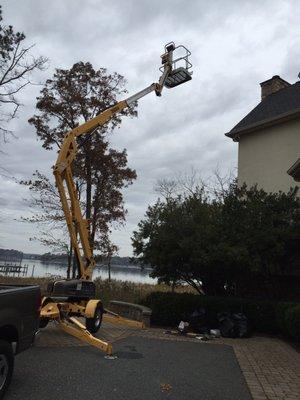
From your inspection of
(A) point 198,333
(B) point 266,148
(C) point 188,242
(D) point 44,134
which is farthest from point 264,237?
(D) point 44,134

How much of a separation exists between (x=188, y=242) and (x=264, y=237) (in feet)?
7.45

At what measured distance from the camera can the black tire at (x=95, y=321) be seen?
11195mm

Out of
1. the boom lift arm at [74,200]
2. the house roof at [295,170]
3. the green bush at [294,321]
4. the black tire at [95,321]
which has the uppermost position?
the house roof at [295,170]

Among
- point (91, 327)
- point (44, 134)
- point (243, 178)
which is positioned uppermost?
point (44, 134)

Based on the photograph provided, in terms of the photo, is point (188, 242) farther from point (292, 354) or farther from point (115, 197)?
point (115, 197)

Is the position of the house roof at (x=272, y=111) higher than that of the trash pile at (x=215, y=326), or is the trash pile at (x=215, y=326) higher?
the house roof at (x=272, y=111)

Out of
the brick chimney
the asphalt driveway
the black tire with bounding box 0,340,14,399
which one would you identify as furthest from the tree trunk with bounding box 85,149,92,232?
the black tire with bounding box 0,340,14,399

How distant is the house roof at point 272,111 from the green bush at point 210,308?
27.1 feet

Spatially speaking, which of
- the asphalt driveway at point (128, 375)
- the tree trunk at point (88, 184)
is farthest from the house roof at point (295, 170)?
the tree trunk at point (88, 184)

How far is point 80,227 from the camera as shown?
1230 centimetres

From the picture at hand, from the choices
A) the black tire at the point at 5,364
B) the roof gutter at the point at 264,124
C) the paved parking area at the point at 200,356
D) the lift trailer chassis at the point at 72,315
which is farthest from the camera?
the roof gutter at the point at 264,124

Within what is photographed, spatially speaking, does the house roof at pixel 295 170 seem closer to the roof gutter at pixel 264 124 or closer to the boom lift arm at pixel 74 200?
the roof gutter at pixel 264 124

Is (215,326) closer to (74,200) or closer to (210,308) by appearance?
(210,308)

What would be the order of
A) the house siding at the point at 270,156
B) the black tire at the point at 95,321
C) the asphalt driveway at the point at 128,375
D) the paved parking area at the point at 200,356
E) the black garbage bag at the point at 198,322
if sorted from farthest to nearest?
the house siding at the point at 270,156 → the black garbage bag at the point at 198,322 → the black tire at the point at 95,321 → the paved parking area at the point at 200,356 → the asphalt driveway at the point at 128,375
